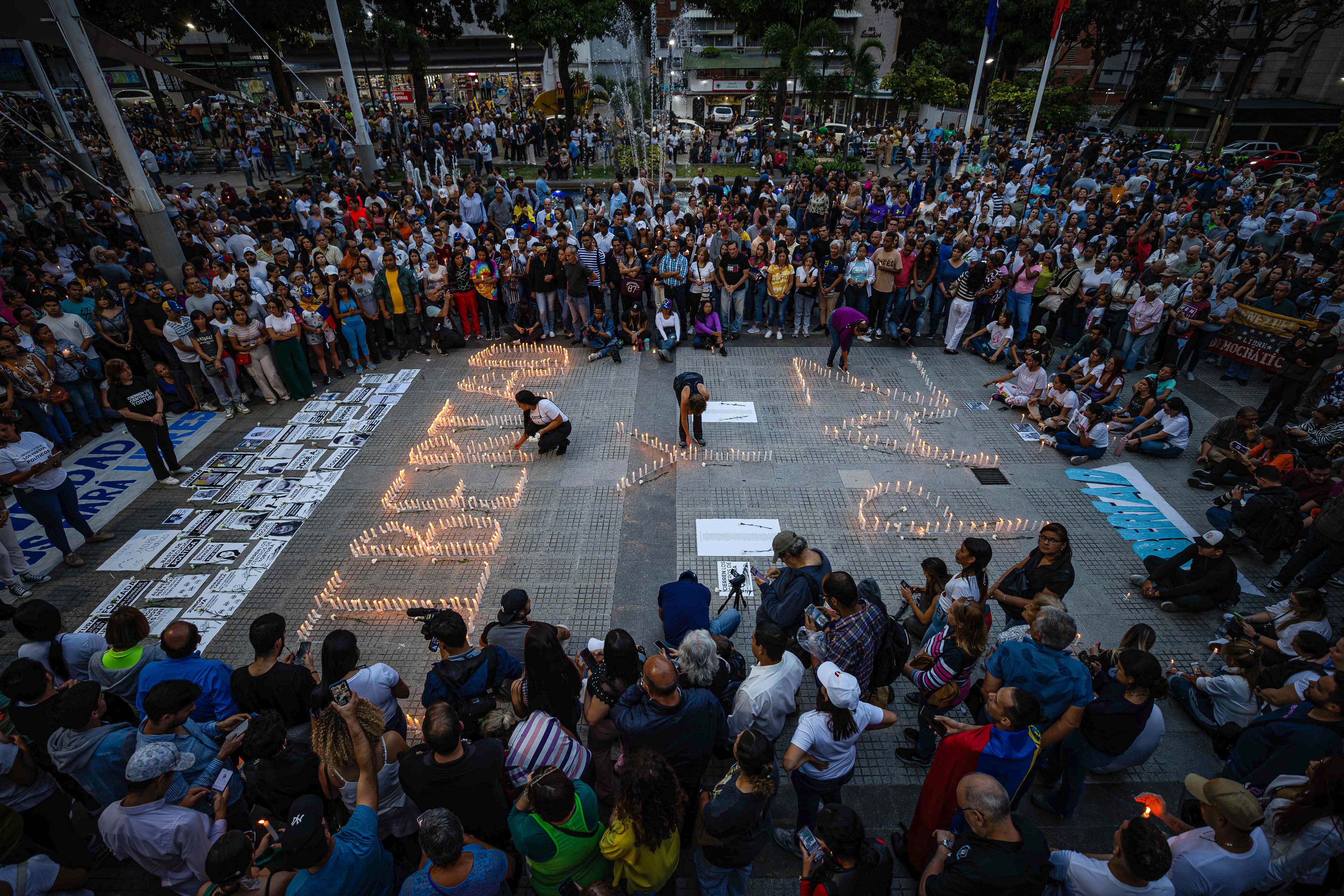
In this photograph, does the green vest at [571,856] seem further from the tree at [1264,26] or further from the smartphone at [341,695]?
the tree at [1264,26]

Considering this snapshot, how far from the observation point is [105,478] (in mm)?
8734

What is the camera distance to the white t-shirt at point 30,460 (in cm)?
654

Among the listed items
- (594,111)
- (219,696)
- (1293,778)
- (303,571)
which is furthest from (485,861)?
(594,111)

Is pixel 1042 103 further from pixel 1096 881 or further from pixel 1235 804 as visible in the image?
pixel 1096 881

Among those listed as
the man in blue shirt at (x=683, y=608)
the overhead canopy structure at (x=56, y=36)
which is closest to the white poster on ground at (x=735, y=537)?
the man in blue shirt at (x=683, y=608)

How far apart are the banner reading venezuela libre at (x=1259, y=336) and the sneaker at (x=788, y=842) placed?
34.9 ft

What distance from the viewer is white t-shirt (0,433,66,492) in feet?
21.5

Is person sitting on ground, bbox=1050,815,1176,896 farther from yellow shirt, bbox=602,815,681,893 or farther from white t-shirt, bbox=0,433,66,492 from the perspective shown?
white t-shirt, bbox=0,433,66,492

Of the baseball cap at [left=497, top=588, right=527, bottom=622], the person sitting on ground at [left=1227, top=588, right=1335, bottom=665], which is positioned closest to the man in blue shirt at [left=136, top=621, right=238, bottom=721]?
the baseball cap at [left=497, top=588, right=527, bottom=622]

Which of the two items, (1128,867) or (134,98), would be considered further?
(134,98)

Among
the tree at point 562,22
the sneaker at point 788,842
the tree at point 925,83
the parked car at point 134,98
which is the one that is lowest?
the sneaker at point 788,842

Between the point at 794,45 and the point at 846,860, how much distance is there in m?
32.3

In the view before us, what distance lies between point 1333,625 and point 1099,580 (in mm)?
2084

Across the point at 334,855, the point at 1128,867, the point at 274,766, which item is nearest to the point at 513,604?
the point at 274,766
